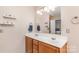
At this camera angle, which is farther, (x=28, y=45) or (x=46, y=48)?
(x=28, y=45)

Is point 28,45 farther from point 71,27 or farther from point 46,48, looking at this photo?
point 71,27

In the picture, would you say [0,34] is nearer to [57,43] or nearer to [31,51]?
[31,51]

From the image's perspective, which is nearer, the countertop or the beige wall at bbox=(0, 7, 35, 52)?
the countertop

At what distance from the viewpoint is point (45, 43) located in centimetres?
157

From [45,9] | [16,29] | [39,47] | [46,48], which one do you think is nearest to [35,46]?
[39,47]

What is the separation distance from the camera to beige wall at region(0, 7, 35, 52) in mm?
1634

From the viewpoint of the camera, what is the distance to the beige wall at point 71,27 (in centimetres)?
156

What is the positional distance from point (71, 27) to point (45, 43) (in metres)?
0.41

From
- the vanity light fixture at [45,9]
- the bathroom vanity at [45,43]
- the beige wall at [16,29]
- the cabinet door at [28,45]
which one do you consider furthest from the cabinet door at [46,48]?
the vanity light fixture at [45,9]

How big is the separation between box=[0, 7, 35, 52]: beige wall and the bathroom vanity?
0.10m

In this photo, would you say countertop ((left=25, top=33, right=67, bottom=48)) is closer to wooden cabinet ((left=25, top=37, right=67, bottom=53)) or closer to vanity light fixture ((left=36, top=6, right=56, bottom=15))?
wooden cabinet ((left=25, top=37, right=67, bottom=53))

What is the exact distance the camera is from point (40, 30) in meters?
1.62

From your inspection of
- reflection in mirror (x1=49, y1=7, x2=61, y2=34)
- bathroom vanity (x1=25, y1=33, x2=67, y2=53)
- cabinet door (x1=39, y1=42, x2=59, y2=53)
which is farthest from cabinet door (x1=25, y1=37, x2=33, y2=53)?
reflection in mirror (x1=49, y1=7, x2=61, y2=34)
